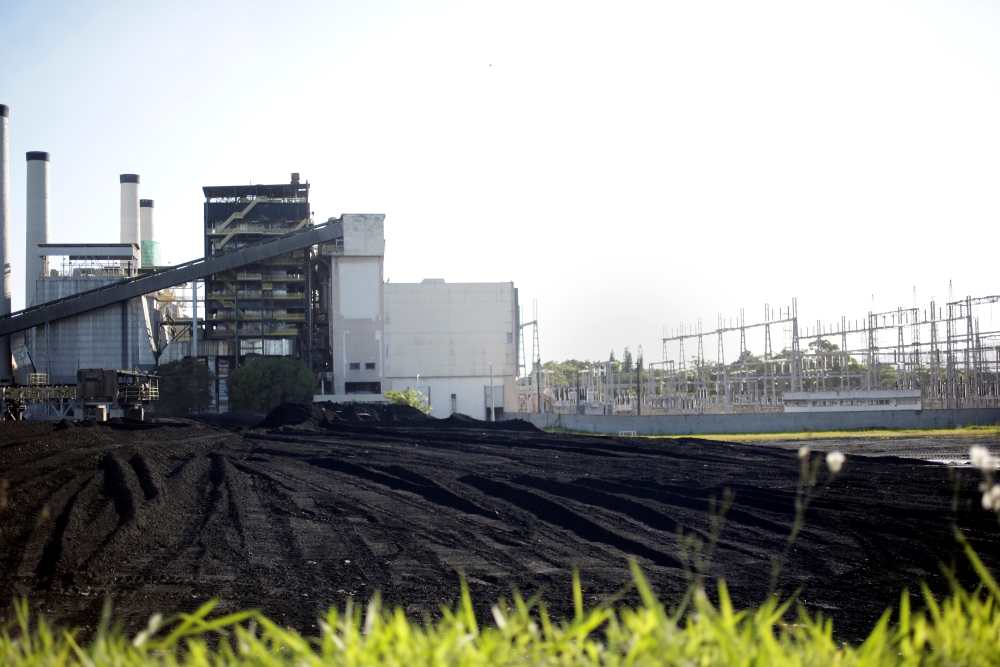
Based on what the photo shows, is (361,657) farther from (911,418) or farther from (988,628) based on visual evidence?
(911,418)

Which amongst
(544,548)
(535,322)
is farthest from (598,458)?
(535,322)

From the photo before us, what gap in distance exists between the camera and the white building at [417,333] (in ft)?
254

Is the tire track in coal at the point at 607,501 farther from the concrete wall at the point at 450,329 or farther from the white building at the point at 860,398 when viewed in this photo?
the concrete wall at the point at 450,329

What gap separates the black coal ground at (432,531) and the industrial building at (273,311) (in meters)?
53.7

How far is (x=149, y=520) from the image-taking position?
12.8 m

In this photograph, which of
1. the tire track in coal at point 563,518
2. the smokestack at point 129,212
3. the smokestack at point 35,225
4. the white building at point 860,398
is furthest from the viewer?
the smokestack at point 129,212

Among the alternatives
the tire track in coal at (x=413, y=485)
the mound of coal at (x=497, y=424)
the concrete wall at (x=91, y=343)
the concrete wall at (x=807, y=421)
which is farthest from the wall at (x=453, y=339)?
the tire track in coal at (x=413, y=485)

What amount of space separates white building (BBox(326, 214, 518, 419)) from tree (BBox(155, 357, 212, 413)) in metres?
10.9

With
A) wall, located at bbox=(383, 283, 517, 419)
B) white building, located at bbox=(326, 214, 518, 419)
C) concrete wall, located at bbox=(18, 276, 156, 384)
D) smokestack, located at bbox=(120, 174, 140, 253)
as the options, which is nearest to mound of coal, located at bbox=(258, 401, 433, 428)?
white building, located at bbox=(326, 214, 518, 419)

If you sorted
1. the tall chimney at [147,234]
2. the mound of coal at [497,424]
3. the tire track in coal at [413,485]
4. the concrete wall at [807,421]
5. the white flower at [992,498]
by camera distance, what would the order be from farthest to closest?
the tall chimney at [147,234]
the mound of coal at [497,424]
the concrete wall at [807,421]
the tire track in coal at [413,485]
the white flower at [992,498]

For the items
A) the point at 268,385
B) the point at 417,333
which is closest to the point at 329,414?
the point at 268,385

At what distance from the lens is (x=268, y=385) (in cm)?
6862

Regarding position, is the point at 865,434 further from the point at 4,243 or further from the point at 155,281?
the point at 4,243

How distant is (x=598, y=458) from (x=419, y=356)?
57391mm
